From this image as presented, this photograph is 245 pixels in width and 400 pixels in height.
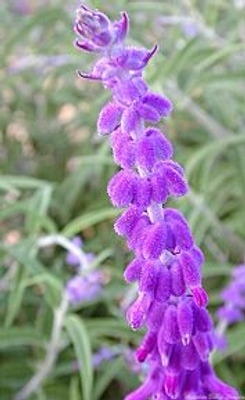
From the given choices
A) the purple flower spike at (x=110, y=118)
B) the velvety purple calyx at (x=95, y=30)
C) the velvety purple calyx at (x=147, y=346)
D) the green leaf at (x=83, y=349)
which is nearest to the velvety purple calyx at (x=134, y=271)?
the velvety purple calyx at (x=147, y=346)

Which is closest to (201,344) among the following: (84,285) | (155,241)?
(155,241)

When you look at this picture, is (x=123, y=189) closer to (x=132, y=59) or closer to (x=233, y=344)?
(x=132, y=59)

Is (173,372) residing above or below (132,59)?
below

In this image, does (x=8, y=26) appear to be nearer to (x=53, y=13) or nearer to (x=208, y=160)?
(x=53, y=13)

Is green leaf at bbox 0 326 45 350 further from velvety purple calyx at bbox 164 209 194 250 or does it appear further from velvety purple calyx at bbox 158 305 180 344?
velvety purple calyx at bbox 164 209 194 250

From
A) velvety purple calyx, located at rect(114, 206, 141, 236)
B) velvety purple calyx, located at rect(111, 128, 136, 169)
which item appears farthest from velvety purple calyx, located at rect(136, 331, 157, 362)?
velvety purple calyx, located at rect(111, 128, 136, 169)
